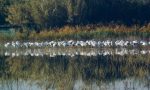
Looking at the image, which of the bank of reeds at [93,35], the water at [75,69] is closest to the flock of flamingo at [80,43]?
the water at [75,69]

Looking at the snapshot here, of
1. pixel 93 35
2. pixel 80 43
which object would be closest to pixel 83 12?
pixel 93 35

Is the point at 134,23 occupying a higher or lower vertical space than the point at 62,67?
lower

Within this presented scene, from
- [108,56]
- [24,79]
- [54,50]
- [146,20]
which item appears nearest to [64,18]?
[146,20]

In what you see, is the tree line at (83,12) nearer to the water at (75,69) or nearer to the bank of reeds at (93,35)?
the bank of reeds at (93,35)

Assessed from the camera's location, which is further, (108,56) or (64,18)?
(64,18)

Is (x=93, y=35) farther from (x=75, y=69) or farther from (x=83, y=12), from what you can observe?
(x=83, y=12)

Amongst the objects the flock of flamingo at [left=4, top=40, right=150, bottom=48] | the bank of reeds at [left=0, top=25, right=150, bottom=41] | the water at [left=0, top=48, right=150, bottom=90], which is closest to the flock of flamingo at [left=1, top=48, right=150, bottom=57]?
the water at [left=0, top=48, right=150, bottom=90]

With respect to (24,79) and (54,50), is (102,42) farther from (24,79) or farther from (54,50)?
(24,79)
